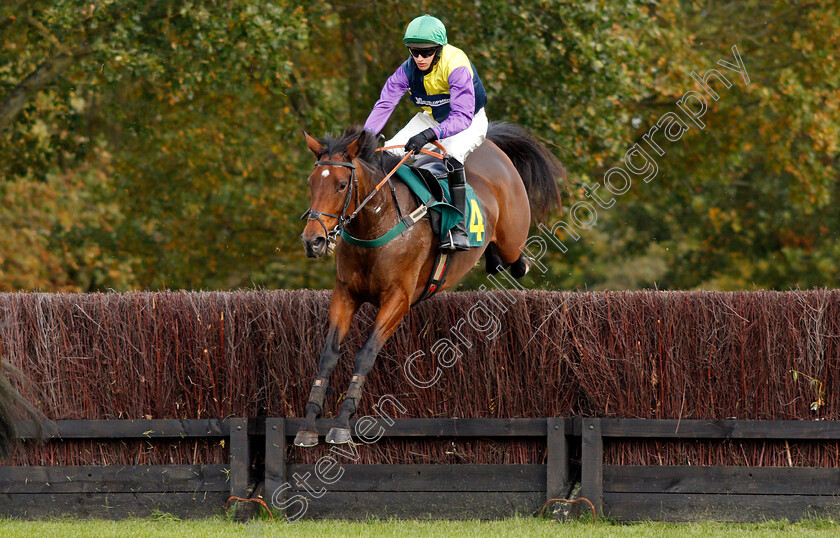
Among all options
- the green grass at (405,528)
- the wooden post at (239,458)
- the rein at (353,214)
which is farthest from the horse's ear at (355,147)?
the green grass at (405,528)

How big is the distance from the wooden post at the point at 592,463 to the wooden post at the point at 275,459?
86.9 inches

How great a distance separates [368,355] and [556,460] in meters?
1.74

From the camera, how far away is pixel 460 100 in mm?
6875

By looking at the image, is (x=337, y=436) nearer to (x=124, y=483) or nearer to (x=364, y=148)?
(x=364, y=148)

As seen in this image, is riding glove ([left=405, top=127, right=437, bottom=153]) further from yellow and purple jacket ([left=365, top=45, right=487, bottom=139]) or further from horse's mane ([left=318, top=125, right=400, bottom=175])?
horse's mane ([left=318, top=125, right=400, bottom=175])

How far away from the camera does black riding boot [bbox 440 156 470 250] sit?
6863 millimetres

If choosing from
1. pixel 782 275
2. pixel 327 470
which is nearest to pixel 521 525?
→ pixel 327 470

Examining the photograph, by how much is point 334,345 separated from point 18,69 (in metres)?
14.1

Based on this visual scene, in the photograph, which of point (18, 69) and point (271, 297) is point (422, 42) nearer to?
point (271, 297)

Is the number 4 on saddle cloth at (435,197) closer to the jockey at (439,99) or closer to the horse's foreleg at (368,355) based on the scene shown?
the jockey at (439,99)

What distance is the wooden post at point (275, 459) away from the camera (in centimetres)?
729

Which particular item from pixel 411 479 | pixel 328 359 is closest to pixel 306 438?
pixel 328 359

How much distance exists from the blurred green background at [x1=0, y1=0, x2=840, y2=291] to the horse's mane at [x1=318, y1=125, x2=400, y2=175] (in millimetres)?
7389

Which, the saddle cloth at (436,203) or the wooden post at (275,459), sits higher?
the saddle cloth at (436,203)
